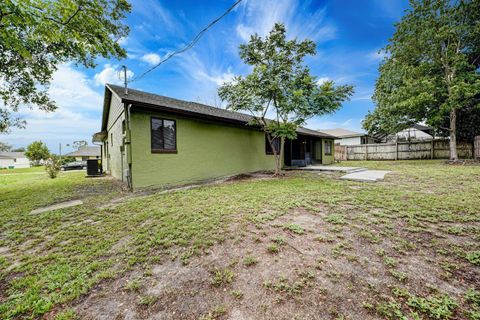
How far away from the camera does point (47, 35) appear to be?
11.8 feet

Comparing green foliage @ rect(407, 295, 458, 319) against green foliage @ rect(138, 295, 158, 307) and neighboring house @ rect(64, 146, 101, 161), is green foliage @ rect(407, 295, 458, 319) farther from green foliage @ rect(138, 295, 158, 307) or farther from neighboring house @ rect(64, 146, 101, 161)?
neighboring house @ rect(64, 146, 101, 161)

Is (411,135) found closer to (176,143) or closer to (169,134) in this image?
(176,143)

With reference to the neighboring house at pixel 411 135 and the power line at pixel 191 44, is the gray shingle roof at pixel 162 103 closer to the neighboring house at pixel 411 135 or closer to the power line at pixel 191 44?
the power line at pixel 191 44

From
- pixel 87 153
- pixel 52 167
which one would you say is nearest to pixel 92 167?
pixel 52 167

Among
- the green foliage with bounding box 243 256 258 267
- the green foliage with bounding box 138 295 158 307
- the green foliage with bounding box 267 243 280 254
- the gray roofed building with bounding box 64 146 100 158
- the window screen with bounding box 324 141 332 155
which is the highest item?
the gray roofed building with bounding box 64 146 100 158

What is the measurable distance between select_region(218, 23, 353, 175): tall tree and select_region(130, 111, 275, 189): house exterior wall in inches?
67.1

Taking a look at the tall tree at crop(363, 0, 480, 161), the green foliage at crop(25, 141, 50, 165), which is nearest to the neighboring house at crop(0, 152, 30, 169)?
the green foliage at crop(25, 141, 50, 165)

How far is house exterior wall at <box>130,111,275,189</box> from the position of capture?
6.63 m

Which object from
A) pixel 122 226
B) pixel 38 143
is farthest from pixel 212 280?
pixel 38 143

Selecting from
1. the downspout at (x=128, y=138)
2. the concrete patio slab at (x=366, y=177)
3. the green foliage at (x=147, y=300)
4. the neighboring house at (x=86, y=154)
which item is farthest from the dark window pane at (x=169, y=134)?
the neighboring house at (x=86, y=154)

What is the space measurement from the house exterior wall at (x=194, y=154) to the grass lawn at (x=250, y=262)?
9.12ft

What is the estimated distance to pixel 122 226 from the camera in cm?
350

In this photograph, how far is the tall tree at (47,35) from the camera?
307 cm

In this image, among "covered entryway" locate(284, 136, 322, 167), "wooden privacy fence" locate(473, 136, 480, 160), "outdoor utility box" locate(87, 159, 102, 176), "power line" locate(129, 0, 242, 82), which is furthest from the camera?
"covered entryway" locate(284, 136, 322, 167)
